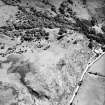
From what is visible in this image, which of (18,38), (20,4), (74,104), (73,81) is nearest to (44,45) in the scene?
(18,38)

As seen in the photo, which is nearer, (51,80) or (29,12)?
(51,80)

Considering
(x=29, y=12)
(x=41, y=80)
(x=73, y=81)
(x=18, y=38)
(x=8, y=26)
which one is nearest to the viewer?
(x=41, y=80)

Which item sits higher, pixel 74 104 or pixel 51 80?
pixel 51 80

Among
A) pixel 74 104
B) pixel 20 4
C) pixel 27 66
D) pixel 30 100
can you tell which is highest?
pixel 20 4

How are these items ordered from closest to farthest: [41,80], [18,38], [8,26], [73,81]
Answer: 1. [41,80]
2. [73,81]
3. [18,38]
4. [8,26]

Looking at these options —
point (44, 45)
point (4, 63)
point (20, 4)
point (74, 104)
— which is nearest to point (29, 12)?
point (20, 4)

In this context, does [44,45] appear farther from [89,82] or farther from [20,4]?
[20,4]
